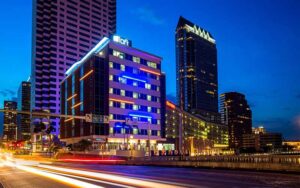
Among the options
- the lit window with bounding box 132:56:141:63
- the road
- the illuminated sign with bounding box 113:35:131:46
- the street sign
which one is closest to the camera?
the road

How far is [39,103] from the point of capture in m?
187

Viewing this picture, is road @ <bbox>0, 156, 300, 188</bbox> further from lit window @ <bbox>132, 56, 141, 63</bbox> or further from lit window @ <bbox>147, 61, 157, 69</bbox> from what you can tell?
lit window @ <bbox>147, 61, 157, 69</bbox>

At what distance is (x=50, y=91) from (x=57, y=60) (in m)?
16.1

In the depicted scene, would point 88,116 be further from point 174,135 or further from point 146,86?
point 174,135

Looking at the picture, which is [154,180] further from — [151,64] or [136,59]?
[151,64]

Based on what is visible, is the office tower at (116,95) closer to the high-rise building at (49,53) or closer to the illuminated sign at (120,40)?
the illuminated sign at (120,40)

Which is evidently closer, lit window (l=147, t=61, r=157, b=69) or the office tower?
the office tower

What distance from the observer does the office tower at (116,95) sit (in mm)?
109250

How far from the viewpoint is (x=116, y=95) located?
371 feet

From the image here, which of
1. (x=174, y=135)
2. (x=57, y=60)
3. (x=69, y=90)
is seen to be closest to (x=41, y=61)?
(x=57, y=60)

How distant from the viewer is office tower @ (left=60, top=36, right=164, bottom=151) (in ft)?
358

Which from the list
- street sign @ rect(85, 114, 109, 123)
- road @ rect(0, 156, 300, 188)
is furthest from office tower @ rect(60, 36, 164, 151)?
road @ rect(0, 156, 300, 188)

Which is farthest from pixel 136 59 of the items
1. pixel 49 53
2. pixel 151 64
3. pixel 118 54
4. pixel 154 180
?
pixel 154 180

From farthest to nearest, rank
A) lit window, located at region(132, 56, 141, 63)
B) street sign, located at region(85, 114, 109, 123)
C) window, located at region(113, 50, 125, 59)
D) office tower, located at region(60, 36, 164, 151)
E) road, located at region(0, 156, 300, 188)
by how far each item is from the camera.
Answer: lit window, located at region(132, 56, 141, 63), window, located at region(113, 50, 125, 59), office tower, located at region(60, 36, 164, 151), street sign, located at region(85, 114, 109, 123), road, located at region(0, 156, 300, 188)
